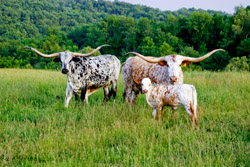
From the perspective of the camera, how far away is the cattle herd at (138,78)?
5.47 meters

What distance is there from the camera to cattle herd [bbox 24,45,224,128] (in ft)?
18.0

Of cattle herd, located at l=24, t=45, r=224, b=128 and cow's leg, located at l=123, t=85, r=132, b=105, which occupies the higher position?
cattle herd, located at l=24, t=45, r=224, b=128

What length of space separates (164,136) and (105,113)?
1804mm

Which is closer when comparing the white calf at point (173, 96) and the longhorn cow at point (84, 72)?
the white calf at point (173, 96)

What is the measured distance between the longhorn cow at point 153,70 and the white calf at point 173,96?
0.33 meters

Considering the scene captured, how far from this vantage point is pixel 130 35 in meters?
86.6

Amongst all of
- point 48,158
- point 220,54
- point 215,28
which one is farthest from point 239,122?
point 215,28

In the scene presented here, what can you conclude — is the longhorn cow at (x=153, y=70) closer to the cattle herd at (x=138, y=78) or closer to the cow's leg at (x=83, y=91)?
the cattle herd at (x=138, y=78)

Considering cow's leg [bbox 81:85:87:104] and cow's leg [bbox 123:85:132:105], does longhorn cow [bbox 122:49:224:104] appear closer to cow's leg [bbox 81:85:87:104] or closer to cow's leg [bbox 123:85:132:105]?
cow's leg [bbox 123:85:132:105]

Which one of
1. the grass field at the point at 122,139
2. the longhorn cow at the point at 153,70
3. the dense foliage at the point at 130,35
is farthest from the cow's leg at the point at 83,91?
the dense foliage at the point at 130,35

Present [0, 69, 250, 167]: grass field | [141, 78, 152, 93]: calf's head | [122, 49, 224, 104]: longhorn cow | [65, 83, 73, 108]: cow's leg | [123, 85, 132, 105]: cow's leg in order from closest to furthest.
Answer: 1. [0, 69, 250, 167]: grass field
2. [141, 78, 152, 93]: calf's head
3. [122, 49, 224, 104]: longhorn cow
4. [65, 83, 73, 108]: cow's leg
5. [123, 85, 132, 105]: cow's leg

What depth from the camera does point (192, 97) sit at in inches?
212

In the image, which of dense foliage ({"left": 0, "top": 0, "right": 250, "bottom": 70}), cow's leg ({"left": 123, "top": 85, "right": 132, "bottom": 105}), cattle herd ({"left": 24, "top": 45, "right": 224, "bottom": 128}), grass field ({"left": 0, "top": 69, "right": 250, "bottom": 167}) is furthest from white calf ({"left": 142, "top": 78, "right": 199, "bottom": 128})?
dense foliage ({"left": 0, "top": 0, "right": 250, "bottom": 70})

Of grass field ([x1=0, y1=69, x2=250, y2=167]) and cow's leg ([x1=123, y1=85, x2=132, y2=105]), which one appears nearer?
grass field ([x1=0, y1=69, x2=250, y2=167])
